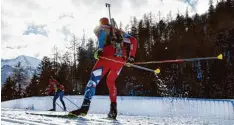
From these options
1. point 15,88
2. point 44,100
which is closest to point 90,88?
point 44,100

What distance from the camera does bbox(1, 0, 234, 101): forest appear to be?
1100 inches

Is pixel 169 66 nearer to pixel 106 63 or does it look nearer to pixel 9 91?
pixel 106 63

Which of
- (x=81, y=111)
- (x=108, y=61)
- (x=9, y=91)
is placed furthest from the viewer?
(x=9, y=91)

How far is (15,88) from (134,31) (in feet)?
84.4

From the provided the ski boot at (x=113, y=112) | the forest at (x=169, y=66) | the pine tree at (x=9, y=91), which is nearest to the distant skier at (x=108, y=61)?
the ski boot at (x=113, y=112)

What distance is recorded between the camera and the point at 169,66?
34812mm

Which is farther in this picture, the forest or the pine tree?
the pine tree

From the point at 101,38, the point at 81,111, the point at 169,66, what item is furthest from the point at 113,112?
the point at 169,66

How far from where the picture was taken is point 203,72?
100 feet

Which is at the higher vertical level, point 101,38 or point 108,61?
point 101,38

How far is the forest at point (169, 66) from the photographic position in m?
27.9

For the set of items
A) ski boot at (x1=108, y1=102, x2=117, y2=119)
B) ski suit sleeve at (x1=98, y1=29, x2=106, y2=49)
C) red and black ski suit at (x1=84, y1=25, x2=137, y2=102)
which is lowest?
ski boot at (x1=108, y1=102, x2=117, y2=119)

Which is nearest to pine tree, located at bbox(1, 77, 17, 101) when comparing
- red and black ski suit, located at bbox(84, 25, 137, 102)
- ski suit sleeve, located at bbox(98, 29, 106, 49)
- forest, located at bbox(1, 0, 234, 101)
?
forest, located at bbox(1, 0, 234, 101)

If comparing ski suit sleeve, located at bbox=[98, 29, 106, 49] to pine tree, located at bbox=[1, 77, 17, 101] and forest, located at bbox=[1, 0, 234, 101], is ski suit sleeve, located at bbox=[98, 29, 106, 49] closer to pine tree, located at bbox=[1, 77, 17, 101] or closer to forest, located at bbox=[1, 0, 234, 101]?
forest, located at bbox=[1, 0, 234, 101]
